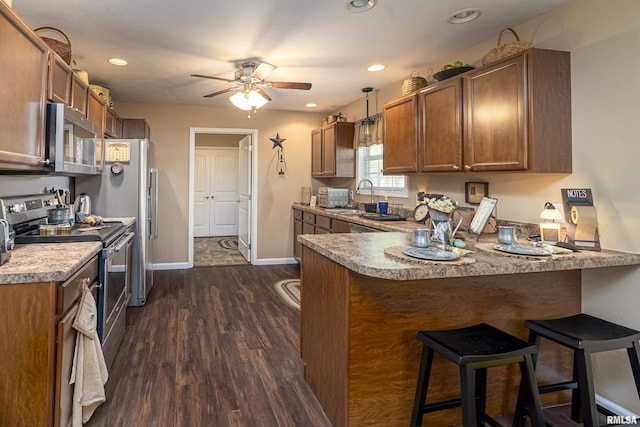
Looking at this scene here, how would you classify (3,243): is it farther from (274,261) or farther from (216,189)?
(216,189)

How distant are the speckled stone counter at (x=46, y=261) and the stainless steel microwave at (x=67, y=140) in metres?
0.52

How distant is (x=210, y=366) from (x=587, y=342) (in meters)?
2.18

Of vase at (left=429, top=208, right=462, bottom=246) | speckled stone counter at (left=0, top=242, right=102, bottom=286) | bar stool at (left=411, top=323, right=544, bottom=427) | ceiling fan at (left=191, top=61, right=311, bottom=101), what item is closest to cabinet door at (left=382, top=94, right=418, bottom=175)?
ceiling fan at (left=191, top=61, right=311, bottom=101)

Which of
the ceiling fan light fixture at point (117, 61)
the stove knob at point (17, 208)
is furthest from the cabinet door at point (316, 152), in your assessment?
the stove knob at point (17, 208)

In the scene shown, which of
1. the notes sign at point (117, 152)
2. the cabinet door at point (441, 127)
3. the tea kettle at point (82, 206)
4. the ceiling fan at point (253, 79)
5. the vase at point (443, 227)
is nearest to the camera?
the vase at point (443, 227)

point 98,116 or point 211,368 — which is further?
point 98,116

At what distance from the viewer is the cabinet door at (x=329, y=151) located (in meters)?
5.35

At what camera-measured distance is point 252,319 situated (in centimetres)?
363

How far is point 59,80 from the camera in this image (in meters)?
2.62

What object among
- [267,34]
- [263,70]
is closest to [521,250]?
[267,34]

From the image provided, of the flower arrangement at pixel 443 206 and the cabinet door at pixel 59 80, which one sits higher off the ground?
the cabinet door at pixel 59 80

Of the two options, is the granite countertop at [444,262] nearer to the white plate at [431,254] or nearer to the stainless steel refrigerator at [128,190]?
the white plate at [431,254]

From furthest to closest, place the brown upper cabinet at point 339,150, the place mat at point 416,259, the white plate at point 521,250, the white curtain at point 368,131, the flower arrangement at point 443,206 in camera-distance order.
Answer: the brown upper cabinet at point 339,150, the white curtain at point 368,131, the flower arrangement at point 443,206, the white plate at point 521,250, the place mat at point 416,259

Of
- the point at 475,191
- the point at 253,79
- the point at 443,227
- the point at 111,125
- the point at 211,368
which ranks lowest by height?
the point at 211,368
